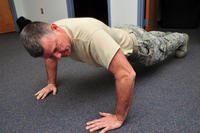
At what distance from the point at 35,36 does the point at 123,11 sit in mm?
1876

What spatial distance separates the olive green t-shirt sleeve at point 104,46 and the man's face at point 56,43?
→ 0.42ft

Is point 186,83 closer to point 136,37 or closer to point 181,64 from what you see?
point 181,64

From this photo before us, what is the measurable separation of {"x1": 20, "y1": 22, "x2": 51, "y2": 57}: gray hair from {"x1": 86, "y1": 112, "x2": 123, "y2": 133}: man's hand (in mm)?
457

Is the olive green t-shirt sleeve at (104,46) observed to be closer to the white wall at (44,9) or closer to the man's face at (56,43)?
the man's face at (56,43)

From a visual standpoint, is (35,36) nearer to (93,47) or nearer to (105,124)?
(93,47)

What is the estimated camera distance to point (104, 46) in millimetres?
1013

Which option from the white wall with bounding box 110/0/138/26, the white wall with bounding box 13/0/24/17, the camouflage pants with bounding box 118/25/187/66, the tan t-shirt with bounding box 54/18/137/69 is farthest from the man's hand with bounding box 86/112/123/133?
the white wall with bounding box 13/0/24/17

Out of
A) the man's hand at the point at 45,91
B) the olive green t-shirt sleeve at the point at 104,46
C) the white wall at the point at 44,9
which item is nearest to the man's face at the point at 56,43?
the olive green t-shirt sleeve at the point at 104,46

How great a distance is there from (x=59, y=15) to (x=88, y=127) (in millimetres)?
2403

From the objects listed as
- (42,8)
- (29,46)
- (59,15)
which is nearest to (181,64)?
(29,46)

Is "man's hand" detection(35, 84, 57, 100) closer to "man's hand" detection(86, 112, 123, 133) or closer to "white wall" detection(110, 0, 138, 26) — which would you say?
"man's hand" detection(86, 112, 123, 133)

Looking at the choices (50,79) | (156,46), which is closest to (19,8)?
(50,79)

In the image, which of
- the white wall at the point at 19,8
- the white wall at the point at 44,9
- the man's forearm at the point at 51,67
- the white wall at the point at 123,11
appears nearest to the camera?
the man's forearm at the point at 51,67

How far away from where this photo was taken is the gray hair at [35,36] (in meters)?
0.97
